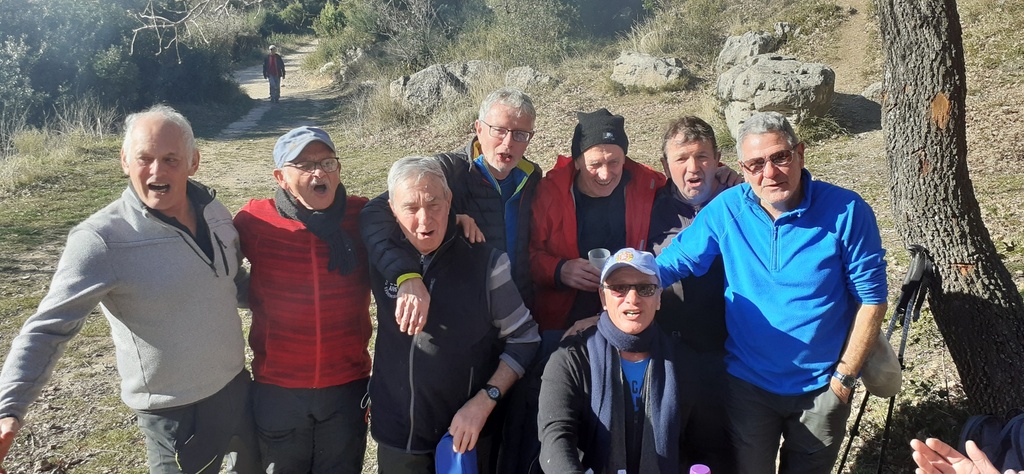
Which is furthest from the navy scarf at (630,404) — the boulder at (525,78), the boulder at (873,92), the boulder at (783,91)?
the boulder at (525,78)

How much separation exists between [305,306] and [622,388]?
1.18m

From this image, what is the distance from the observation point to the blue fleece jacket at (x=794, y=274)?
240 cm

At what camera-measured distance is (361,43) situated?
917 inches

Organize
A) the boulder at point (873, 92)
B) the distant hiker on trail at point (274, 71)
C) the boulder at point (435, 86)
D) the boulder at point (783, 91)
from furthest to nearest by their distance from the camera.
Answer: the distant hiker on trail at point (274, 71)
the boulder at point (435, 86)
the boulder at point (873, 92)
the boulder at point (783, 91)

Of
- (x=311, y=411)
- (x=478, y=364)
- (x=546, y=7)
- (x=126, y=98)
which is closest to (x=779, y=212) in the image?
(x=478, y=364)

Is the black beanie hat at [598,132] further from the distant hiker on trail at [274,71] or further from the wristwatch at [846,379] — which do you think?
the distant hiker on trail at [274,71]

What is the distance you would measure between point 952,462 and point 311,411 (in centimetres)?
216

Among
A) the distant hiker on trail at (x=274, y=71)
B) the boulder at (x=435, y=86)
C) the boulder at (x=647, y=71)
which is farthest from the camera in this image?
the distant hiker on trail at (x=274, y=71)

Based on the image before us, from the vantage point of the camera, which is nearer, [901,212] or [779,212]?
[779,212]

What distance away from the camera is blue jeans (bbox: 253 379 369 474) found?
2.61m

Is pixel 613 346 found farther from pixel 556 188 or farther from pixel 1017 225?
pixel 1017 225

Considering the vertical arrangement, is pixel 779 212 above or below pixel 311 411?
above

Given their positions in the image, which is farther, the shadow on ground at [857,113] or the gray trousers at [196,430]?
the shadow on ground at [857,113]

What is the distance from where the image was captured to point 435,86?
1484cm
